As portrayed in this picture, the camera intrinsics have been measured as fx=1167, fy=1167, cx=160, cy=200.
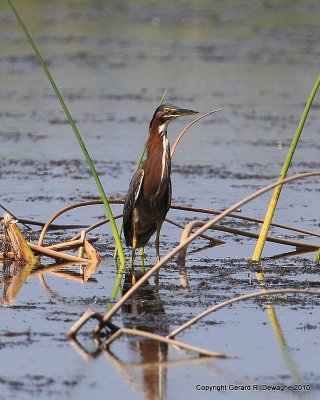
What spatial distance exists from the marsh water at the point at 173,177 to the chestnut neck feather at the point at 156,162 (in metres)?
0.66

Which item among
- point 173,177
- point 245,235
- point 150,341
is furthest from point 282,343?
point 173,177

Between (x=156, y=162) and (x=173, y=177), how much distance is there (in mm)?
4543

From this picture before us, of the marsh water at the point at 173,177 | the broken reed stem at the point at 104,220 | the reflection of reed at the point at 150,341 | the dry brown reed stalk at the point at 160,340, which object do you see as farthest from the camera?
the broken reed stem at the point at 104,220

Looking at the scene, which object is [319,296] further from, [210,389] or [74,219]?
[74,219]

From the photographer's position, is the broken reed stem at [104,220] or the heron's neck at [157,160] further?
the broken reed stem at [104,220]

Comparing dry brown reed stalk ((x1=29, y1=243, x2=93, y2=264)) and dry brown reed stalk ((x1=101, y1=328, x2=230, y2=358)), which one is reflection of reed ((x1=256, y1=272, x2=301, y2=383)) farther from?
dry brown reed stalk ((x1=29, y1=243, x2=93, y2=264))

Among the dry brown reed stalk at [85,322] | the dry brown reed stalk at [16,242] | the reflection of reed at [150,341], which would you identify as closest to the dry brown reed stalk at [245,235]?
the reflection of reed at [150,341]

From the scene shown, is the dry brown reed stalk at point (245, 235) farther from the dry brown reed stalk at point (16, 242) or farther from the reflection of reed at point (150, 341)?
the dry brown reed stalk at point (16, 242)

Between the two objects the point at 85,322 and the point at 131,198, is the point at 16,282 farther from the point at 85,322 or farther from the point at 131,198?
the point at 85,322

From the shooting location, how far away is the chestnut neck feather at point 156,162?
9.14 meters

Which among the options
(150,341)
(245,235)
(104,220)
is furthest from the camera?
(245,235)

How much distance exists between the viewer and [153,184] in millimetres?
9227

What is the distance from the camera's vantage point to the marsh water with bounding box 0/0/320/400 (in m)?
6.43

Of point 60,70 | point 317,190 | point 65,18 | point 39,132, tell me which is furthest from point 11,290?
point 65,18
